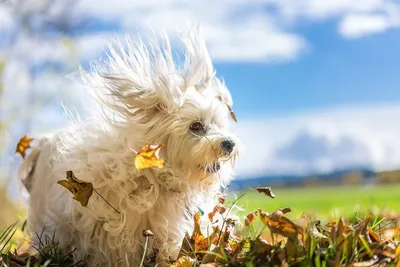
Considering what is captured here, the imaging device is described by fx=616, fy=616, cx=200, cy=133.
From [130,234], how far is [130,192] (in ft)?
0.85

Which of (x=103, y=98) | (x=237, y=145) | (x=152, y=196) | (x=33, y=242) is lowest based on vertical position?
(x=33, y=242)

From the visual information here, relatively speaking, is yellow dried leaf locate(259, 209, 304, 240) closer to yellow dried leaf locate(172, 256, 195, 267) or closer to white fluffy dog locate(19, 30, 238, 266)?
yellow dried leaf locate(172, 256, 195, 267)

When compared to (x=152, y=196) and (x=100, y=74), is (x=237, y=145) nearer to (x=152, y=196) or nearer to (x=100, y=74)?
(x=152, y=196)

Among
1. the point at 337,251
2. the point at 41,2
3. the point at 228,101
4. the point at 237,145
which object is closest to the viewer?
the point at 337,251

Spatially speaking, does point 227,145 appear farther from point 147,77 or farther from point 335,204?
point 335,204

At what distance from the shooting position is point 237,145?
3.58 m

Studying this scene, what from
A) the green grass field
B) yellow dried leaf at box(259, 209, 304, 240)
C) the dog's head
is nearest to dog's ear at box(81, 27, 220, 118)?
the dog's head

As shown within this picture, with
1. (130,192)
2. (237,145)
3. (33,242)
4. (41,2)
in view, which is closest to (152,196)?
(130,192)

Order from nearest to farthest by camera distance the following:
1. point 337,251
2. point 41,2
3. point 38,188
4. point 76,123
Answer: point 337,251
point 76,123
point 38,188
point 41,2

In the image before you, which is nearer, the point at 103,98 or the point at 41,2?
the point at 103,98

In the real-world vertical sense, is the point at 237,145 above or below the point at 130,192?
above

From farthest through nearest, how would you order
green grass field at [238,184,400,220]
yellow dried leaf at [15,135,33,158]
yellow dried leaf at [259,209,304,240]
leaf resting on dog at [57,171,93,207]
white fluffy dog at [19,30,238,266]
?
green grass field at [238,184,400,220] → yellow dried leaf at [15,135,33,158] → white fluffy dog at [19,30,238,266] → leaf resting on dog at [57,171,93,207] → yellow dried leaf at [259,209,304,240]

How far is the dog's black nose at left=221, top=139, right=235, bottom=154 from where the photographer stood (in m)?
3.46

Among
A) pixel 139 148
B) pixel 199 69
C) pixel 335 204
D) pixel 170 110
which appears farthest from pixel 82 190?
pixel 335 204
